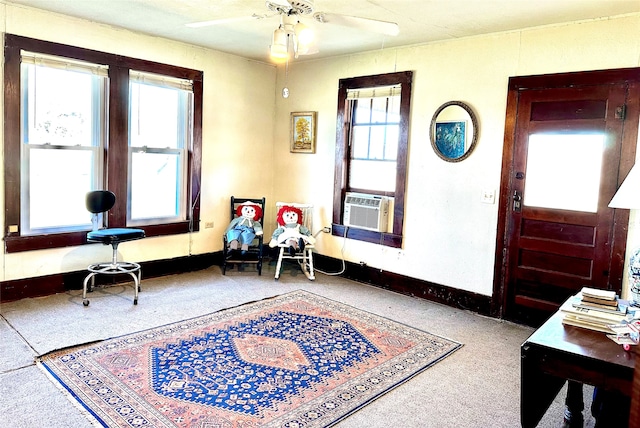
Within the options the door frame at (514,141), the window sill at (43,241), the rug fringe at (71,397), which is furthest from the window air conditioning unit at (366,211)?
the rug fringe at (71,397)

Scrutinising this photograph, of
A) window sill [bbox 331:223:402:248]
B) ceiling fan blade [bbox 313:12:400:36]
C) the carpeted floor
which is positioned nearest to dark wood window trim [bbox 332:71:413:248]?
window sill [bbox 331:223:402:248]

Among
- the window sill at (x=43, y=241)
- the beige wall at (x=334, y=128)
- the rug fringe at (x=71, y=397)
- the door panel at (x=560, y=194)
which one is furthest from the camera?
the window sill at (x=43, y=241)

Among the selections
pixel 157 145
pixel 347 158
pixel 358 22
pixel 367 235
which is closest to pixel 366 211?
pixel 367 235

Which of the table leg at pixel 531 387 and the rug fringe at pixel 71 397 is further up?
the table leg at pixel 531 387

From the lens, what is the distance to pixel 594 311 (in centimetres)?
212

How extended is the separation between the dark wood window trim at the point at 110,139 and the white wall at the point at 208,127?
0.23ft

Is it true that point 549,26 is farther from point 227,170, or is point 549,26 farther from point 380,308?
point 227,170

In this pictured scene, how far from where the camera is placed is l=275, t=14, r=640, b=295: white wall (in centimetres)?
351

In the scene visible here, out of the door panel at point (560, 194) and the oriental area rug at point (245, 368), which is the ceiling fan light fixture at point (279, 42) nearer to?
the oriental area rug at point (245, 368)

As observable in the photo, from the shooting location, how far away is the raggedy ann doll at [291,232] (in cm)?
490

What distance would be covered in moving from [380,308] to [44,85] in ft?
11.4

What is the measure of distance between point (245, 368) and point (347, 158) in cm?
285

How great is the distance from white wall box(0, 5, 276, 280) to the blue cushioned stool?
0.29 m

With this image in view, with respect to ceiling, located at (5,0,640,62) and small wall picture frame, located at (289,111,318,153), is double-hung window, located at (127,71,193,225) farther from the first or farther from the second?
small wall picture frame, located at (289,111,318,153)
